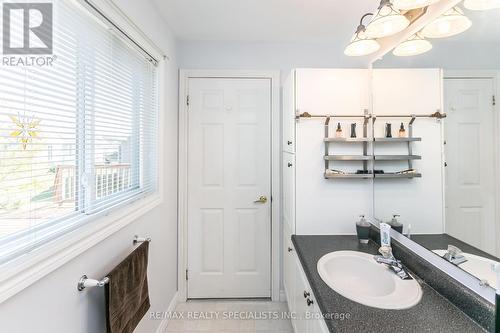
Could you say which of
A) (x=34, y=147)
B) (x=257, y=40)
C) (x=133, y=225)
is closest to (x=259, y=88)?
(x=257, y=40)

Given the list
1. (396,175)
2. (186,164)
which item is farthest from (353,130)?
(186,164)

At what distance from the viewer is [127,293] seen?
3.96 ft

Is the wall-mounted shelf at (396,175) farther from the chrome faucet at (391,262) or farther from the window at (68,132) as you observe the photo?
the window at (68,132)

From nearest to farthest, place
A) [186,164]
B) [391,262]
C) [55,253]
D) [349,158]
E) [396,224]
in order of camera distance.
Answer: [55,253]
[391,262]
[396,224]
[349,158]
[186,164]

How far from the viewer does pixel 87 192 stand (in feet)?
3.68

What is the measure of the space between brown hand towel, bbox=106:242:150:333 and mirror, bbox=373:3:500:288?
58.6 inches

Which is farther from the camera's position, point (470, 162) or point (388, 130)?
point (388, 130)

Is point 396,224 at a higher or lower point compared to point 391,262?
higher

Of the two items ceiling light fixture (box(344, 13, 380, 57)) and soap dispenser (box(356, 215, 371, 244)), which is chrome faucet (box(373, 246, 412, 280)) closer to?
soap dispenser (box(356, 215, 371, 244))

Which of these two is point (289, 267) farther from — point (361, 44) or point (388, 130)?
point (361, 44)

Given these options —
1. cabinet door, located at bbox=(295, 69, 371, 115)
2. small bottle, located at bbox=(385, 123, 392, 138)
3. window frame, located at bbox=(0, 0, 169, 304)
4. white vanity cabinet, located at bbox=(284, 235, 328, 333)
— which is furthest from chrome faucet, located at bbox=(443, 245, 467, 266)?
window frame, located at bbox=(0, 0, 169, 304)

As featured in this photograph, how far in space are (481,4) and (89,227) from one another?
185 cm

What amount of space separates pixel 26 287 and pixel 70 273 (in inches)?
8.0

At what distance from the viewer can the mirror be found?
3.06 feet
